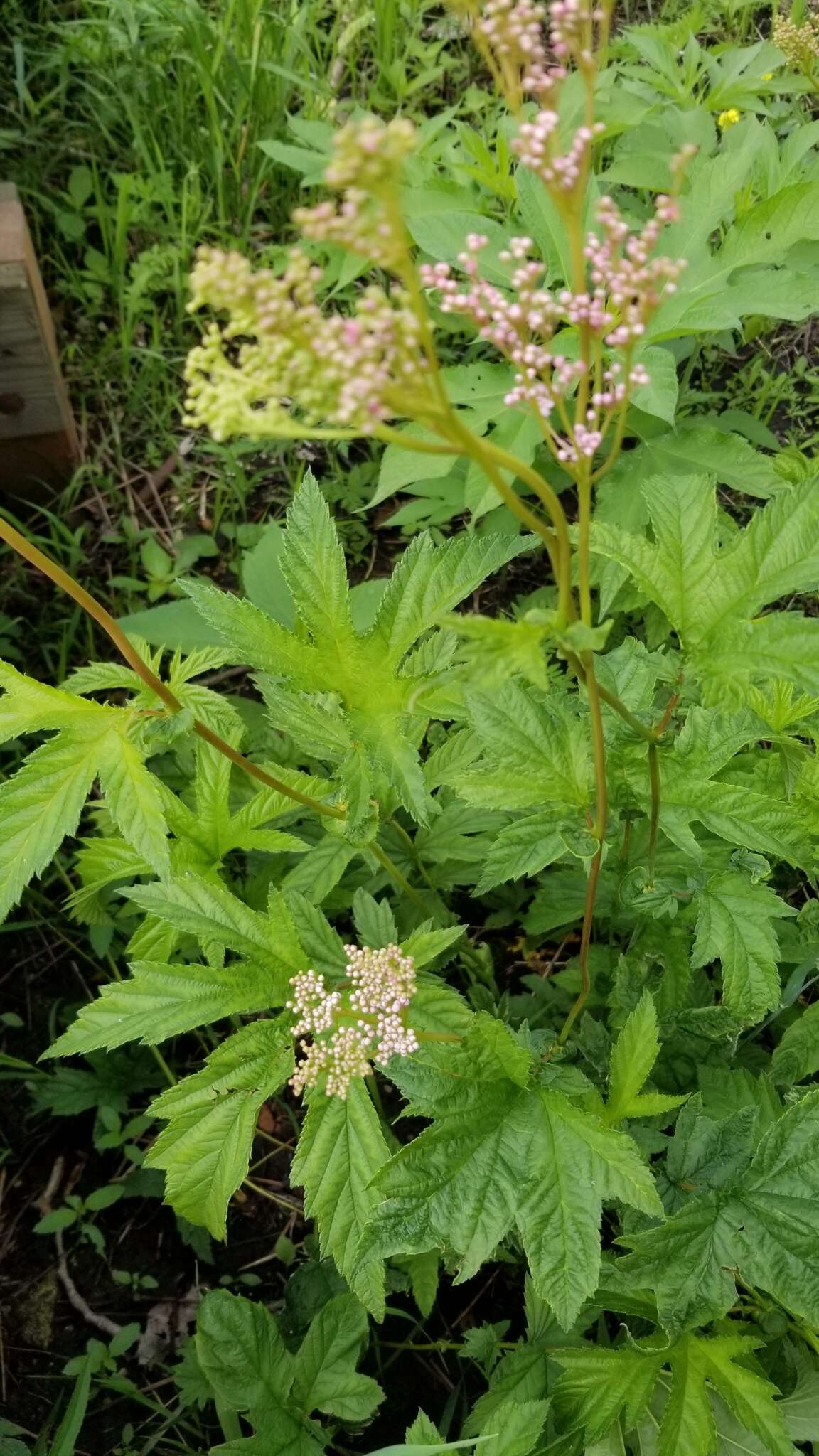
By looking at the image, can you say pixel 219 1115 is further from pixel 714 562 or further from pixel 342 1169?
pixel 714 562

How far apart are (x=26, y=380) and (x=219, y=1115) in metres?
2.16

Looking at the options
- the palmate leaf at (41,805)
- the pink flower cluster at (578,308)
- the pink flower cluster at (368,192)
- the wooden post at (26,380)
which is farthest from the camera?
the wooden post at (26,380)

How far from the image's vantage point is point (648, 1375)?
1.59 m

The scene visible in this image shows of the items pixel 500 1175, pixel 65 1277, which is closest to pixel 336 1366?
pixel 500 1175

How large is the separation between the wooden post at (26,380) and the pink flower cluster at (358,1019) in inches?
80.5

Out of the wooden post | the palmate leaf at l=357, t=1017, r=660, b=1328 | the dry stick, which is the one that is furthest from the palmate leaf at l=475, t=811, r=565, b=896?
the wooden post

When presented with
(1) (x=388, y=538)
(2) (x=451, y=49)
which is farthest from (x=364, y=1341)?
(2) (x=451, y=49)

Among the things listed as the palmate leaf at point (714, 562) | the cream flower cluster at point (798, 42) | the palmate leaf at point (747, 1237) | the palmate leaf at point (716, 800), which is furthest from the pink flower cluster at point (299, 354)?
the cream flower cluster at point (798, 42)

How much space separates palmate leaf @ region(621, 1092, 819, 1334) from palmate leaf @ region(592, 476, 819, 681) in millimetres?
708

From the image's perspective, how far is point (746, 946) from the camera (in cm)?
164

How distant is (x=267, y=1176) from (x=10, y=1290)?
61 cm

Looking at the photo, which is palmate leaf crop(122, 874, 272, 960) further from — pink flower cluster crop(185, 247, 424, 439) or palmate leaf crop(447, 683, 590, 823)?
pink flower cluster crop(185, 247, 424, 439)

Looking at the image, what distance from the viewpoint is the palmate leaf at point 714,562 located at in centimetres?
138

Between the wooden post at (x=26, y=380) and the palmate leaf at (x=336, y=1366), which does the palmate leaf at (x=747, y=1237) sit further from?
the wooden post at (x=26, y=380)
